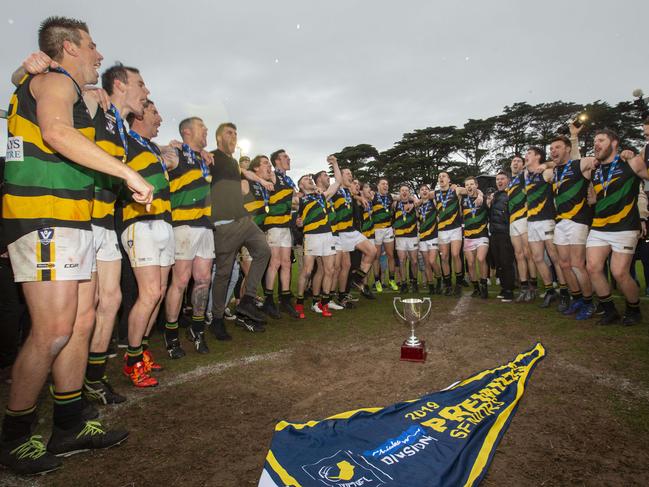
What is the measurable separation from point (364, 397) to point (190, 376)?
1.90 m

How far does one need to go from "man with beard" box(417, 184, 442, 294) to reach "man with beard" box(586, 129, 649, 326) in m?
4.30

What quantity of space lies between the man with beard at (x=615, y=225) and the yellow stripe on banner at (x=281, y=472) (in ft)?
17.5

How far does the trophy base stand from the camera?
411cm

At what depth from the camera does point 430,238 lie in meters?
9.92

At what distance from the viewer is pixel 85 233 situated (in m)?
2.46

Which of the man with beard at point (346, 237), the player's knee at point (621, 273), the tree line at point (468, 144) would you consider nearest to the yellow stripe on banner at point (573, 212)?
the player's knee at point (621, 273)

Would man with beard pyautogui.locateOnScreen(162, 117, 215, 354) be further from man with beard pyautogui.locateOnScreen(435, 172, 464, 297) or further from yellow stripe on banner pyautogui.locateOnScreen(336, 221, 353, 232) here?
man with beard pyautogui.locateOnScreen(435, 172, 464, 297)

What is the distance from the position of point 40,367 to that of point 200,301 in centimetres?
279

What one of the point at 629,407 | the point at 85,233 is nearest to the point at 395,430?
the point at 629,407

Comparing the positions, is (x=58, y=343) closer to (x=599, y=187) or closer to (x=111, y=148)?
(x=111, y=148)

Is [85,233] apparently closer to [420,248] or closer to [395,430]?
[395,430]

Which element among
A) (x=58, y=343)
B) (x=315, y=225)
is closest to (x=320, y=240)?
(x=315, y=225)

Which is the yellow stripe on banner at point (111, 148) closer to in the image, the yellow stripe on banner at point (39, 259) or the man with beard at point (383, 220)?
the yellow stripe on banner at point (39, 259)

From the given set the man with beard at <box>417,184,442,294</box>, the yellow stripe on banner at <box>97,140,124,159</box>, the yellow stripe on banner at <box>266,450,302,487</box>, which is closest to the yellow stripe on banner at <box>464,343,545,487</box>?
the yellow stripe on banner at <box>266,450,302,487</box>
